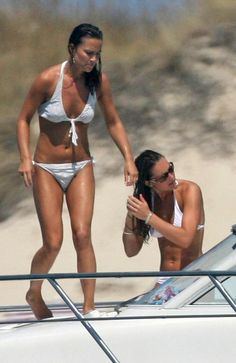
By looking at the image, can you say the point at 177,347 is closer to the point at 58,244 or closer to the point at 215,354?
the point at 215,354

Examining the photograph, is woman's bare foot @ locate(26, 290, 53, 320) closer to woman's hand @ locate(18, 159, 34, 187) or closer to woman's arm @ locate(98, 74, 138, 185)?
woman's hand @ locate(18, 159, 34, 187)

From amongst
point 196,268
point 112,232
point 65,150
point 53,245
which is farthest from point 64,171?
point 112,232

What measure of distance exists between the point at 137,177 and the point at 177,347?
158 centimetres

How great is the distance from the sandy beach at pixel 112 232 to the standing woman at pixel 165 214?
3209 mm

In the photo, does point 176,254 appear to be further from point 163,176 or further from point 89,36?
point 89,36

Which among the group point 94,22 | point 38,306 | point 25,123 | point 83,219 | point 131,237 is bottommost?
point 38,306

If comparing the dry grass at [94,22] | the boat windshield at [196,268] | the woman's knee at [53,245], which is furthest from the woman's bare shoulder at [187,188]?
the dry grass at [94,22]

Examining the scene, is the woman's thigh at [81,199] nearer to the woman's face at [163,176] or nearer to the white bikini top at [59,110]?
the white bikini top at [59,110]

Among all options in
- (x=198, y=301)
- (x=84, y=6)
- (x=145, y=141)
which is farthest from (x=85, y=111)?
(x=84, y=6)

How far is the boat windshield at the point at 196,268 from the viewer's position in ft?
14.8

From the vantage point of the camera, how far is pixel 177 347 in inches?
165

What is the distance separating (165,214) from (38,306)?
2.66 feet

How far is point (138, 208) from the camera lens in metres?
5.42

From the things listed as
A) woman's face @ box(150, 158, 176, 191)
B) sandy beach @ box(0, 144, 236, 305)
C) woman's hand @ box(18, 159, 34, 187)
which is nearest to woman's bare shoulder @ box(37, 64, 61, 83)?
woman's hand @ box(18, 159, 34, 187)
